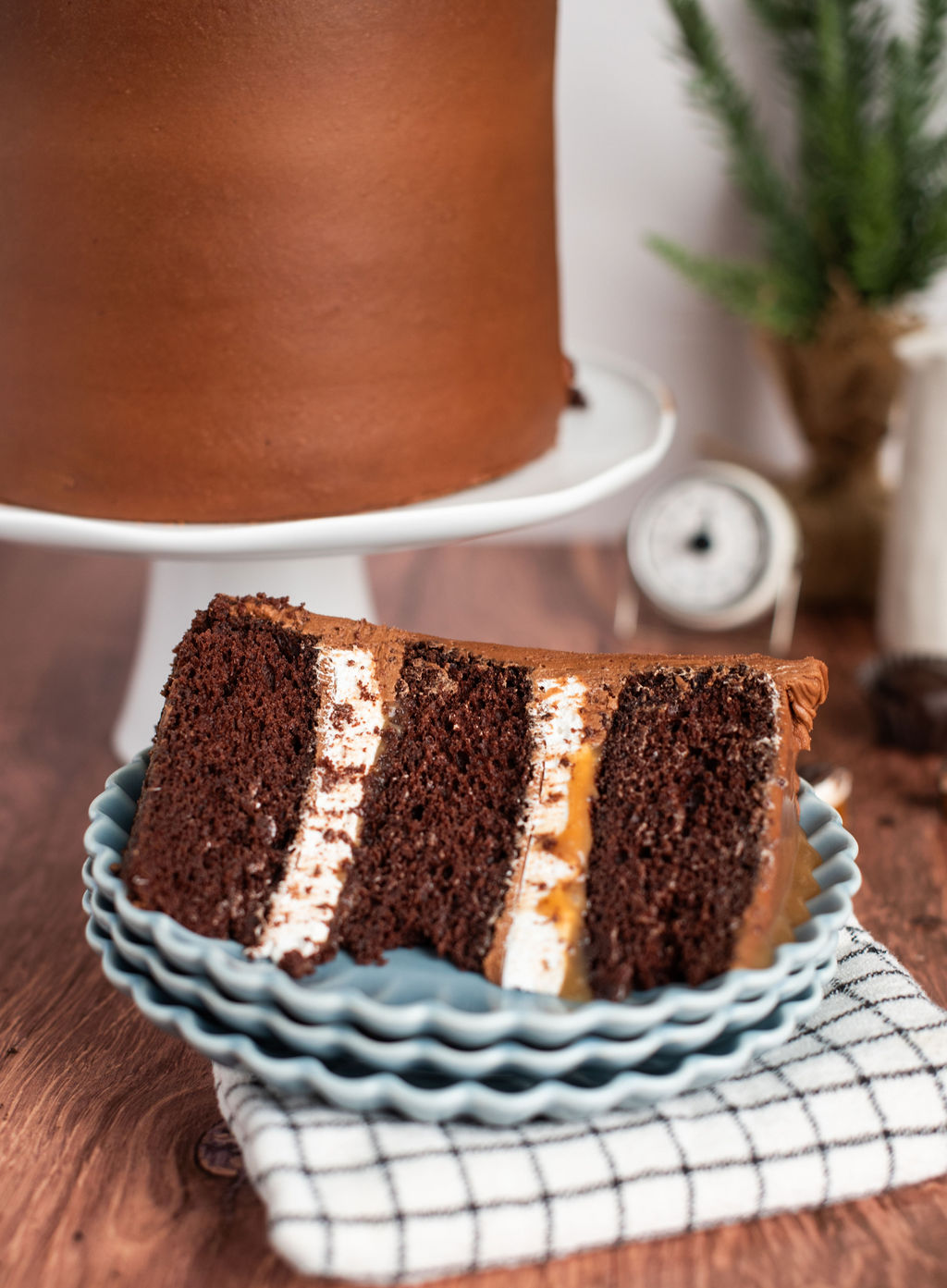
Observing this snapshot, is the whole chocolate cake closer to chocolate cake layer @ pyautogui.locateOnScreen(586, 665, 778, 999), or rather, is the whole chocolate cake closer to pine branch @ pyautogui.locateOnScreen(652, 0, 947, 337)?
chocolate cake layer @ pyautogui.locateOnScreen(586, 665, 778, 999)

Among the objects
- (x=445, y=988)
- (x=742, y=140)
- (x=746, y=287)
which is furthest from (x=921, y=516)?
(x=445, y=988)

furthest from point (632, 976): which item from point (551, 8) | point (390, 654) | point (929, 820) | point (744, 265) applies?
point (744, 265)

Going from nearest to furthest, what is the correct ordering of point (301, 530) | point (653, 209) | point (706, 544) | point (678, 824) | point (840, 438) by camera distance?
point (678, 824)
point (301, 530)
point (706, 544)
point (840, 438)
point (653, 209)

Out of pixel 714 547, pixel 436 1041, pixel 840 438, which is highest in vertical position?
pixel 840 438

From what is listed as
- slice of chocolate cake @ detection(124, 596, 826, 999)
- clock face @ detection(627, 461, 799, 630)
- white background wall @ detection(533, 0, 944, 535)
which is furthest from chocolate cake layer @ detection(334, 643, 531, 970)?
white background wall @ detection(533, 0, 944, 535)

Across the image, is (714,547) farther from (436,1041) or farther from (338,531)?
(436,1041)

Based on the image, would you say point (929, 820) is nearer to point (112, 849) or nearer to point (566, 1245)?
point (566, 1245)

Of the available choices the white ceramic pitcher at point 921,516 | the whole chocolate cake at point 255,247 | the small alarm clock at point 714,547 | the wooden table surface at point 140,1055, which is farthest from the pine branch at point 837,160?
the whole chocolate cake at point 255,247

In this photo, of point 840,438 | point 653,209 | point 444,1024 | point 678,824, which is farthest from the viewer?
point 653,209
